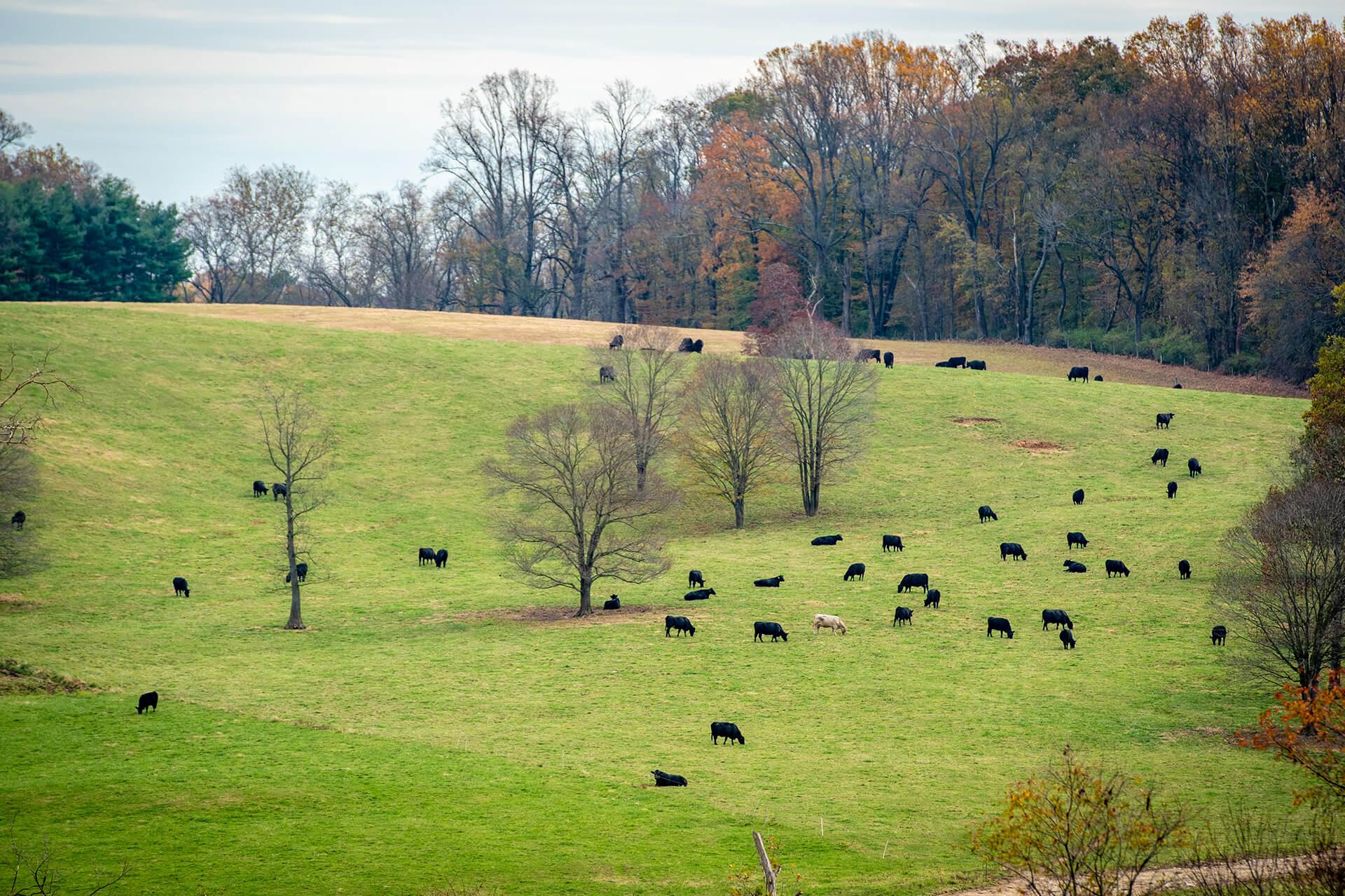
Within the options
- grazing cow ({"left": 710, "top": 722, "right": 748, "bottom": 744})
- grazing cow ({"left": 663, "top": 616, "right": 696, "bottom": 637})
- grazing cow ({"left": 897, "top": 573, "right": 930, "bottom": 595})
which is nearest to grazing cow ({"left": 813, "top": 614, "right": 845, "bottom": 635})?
grazing cow ({"left": 663, "top": 616, "right": 696, "bottom": 637})

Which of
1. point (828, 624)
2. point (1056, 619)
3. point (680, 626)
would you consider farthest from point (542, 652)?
point (1056, 619)

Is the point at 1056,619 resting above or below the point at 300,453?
below

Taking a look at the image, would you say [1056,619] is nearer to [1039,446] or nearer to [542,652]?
[542,652]

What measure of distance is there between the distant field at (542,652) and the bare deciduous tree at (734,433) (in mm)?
2099

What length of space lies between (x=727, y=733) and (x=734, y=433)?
32779mm

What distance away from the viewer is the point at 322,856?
2184cm

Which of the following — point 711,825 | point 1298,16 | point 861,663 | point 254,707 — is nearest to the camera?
point 711,825

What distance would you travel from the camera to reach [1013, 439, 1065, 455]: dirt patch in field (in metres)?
66.0

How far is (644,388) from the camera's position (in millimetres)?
67812

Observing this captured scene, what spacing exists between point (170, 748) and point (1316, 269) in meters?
73.8

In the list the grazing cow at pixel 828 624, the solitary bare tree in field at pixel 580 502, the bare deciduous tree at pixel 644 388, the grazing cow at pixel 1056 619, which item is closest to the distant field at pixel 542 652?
the grazing cow at pixel 828 624

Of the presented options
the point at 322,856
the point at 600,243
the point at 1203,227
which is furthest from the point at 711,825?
the point at 600,243

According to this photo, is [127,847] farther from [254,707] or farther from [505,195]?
[505,195]

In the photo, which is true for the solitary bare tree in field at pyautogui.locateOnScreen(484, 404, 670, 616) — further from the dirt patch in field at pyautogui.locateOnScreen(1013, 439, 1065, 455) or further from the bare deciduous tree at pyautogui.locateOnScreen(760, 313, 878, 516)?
Result: the dirt patch in field at pyautogui.locateOnScreen(1013, 439, 1065, 455)
